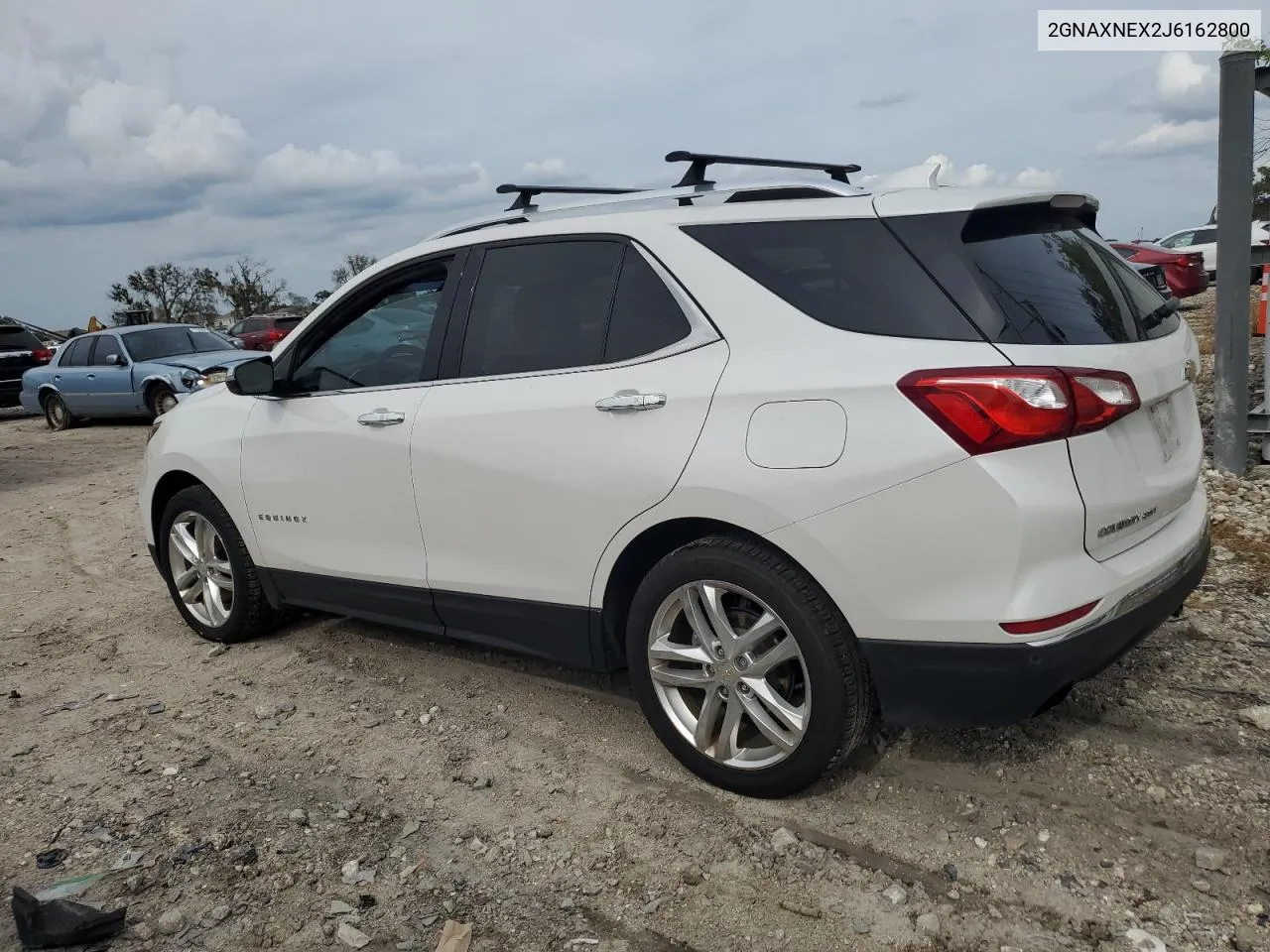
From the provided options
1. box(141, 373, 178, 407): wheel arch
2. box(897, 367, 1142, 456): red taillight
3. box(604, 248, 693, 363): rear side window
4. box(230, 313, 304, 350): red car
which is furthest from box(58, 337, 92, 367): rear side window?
box(897, 367, 1142, 456): red taillight

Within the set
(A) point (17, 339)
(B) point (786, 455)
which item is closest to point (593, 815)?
(B) point (786, 455)

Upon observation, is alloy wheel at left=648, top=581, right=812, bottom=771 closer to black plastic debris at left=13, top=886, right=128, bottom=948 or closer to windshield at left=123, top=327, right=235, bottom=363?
black plastic debris at left=13, top=886, right=128, bottom=948

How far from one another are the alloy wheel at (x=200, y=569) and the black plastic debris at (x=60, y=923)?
7.39ft

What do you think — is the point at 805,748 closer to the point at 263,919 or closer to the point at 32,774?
the point at 263,919

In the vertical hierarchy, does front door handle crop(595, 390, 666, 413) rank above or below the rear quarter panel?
above

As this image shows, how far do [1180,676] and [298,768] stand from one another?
10.6ft

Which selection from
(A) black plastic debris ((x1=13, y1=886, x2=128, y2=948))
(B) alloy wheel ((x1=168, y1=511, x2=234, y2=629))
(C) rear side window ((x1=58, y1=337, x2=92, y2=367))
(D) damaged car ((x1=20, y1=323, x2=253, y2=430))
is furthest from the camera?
(C) rear side window ((x1=58, y1=337, x2=92, y2=367))

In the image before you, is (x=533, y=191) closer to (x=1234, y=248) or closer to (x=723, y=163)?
(x=723, y=163)

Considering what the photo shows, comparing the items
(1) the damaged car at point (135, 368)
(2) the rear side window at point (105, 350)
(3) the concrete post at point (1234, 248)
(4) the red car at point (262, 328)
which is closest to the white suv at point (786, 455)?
(3) the concrete post at point (1234, 248)

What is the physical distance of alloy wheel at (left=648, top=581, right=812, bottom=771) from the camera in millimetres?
3074

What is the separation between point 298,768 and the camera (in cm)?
373

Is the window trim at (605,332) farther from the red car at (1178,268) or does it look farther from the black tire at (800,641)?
the red car at (1178,268)

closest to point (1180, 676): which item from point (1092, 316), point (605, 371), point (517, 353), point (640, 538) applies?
point (1092, 316)

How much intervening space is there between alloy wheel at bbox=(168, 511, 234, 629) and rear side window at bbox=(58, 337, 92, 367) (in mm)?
12442
